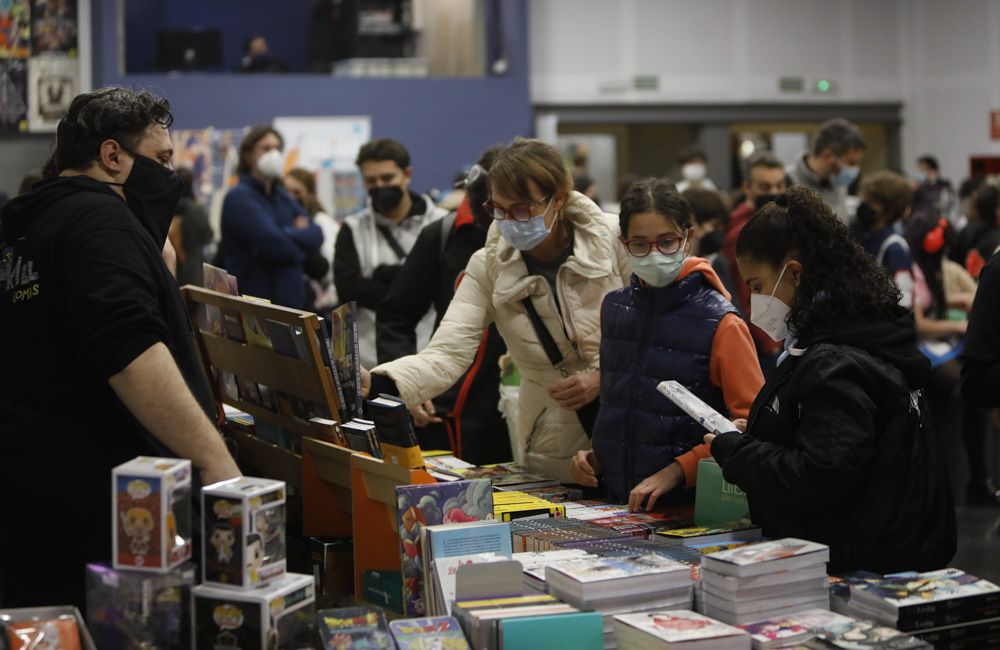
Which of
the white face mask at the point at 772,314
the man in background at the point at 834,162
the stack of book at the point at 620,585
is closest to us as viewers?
the stack of book at the point at 620,585

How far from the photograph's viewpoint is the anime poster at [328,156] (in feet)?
39.4

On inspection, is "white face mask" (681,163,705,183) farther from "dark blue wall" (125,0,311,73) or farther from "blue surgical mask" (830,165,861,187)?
"dark blue wall" (125,0,311,73)

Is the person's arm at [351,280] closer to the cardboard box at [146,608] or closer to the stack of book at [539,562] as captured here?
the stack of book at [539,562]

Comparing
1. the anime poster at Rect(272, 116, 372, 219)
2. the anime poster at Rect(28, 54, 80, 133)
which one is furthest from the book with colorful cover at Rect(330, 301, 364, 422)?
the anime poster at Rect(28, 54, 80, 133)

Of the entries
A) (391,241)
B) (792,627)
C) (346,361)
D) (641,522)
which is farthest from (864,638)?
(391,241)

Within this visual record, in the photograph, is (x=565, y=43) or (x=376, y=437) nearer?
(x=376, y=437)

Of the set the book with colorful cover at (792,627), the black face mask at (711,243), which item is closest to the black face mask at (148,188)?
the book with colorful cover at (792,627)

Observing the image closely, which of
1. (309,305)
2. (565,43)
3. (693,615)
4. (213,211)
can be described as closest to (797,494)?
(693,615)

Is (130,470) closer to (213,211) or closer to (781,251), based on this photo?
(781,251)

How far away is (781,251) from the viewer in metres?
2.67

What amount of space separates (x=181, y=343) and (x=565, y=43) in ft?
39.3

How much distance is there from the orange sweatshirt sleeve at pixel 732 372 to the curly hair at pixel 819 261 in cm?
38

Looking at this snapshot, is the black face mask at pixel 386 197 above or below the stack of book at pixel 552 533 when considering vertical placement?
above

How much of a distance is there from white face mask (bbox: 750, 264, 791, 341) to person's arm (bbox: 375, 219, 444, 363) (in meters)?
2.04
